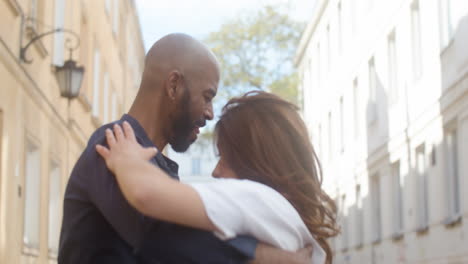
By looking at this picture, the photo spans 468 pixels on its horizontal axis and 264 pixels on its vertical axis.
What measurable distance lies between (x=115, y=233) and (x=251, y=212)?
1.58 ft

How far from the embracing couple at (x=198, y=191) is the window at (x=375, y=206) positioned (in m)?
25.0

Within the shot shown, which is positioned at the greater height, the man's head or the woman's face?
the man's head

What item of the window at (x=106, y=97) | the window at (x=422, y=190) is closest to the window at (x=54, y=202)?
the window at (x=106, y=97)

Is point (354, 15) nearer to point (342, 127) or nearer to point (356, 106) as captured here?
point (356, 106)

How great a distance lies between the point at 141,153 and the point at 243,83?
42.8 m

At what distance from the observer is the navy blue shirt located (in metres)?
2.55

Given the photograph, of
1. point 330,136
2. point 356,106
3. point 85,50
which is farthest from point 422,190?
point 330,136

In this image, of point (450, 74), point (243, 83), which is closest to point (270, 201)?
point (450, 74)

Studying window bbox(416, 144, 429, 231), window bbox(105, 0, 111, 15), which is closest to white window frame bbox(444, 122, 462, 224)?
window bbox(416, 144, 429, 231)

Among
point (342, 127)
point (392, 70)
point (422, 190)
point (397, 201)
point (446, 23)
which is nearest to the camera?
point (446, 23)

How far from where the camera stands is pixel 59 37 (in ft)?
55.3

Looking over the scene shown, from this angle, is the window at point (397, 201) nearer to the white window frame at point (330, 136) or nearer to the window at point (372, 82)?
the window at point (372, 82)

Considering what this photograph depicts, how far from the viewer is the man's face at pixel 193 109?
11.0 feet

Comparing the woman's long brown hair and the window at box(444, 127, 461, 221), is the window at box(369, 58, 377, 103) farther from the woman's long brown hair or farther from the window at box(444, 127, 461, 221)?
the woman's long brown hair
